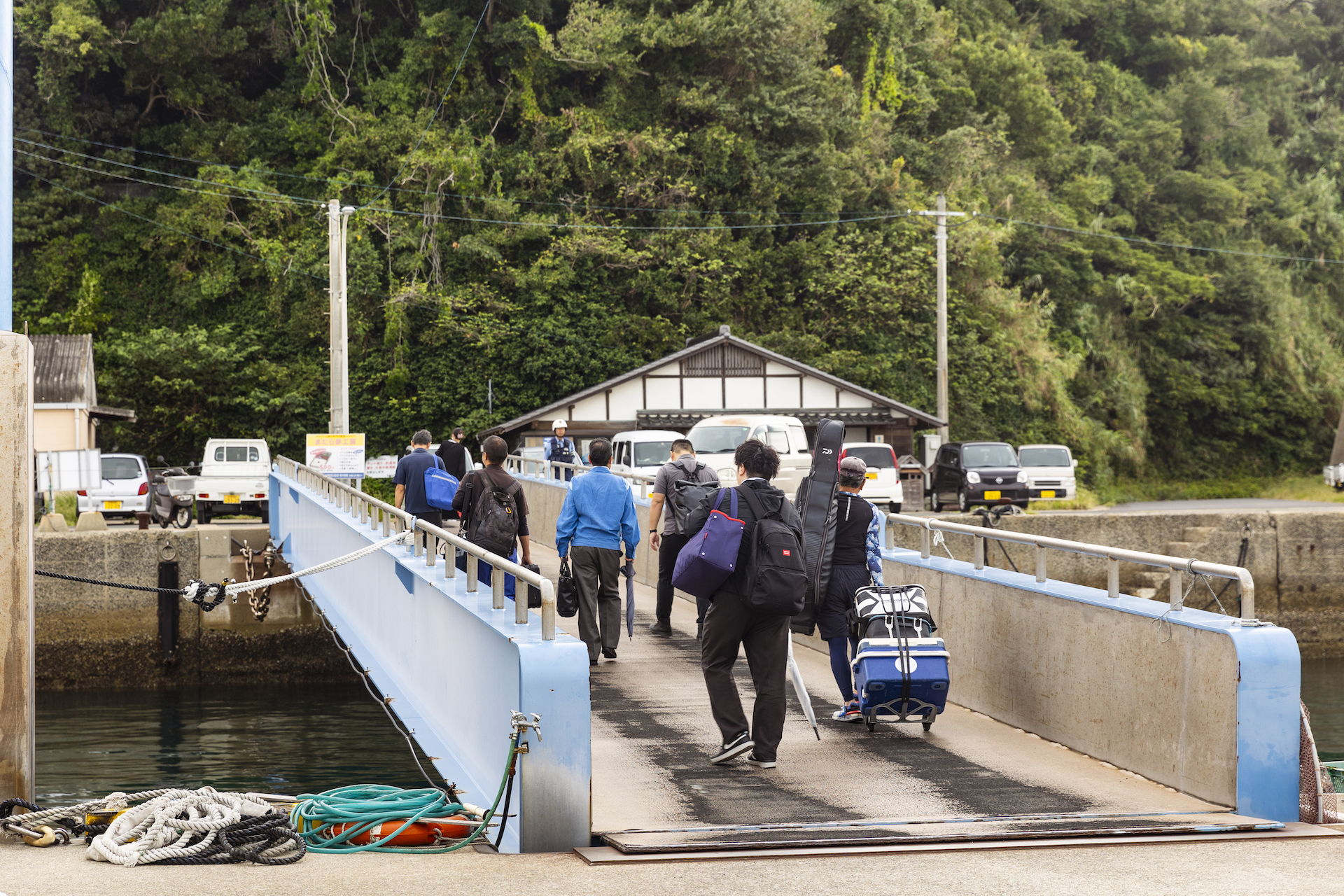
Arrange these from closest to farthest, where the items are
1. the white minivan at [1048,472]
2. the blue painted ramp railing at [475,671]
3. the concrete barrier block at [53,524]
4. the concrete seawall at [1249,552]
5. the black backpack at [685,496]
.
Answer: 1. the blue painted ramp railing at [475,671]
2. the black backpack at [685,496]
3. the concrete barrier block at [53,524]
4. the concrete seawall at [1249,552]
5. the white minivan at [1048,472]

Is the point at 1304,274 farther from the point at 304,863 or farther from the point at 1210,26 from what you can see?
the point at 304,863

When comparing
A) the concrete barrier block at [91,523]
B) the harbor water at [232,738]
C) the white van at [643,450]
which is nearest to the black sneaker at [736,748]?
the harbor water at [232,738]

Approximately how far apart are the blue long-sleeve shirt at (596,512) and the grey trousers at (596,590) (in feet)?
0.25

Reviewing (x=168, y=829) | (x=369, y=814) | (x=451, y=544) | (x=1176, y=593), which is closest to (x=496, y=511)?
(x=451, y=544)

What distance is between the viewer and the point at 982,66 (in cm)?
5875

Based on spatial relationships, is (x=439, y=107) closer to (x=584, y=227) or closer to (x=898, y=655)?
(x=584, y=227)

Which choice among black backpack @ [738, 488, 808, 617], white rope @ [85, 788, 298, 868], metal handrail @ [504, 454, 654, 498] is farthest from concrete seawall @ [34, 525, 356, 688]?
black backpack @ [738, 488, 808, 617]

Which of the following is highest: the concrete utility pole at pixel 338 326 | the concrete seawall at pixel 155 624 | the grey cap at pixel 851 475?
the concrete utility pole at pixel 338 326

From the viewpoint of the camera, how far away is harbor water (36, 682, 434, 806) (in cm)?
1623

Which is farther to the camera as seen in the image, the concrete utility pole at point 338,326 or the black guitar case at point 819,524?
the concrete utility pole at point 338,326

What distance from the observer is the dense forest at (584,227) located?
47.1 m

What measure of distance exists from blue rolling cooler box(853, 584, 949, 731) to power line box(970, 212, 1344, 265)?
47378 millimetres

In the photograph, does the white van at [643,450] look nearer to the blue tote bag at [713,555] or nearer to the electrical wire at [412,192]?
the blue tote bag at [713,555]

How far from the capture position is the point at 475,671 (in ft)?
24.3
